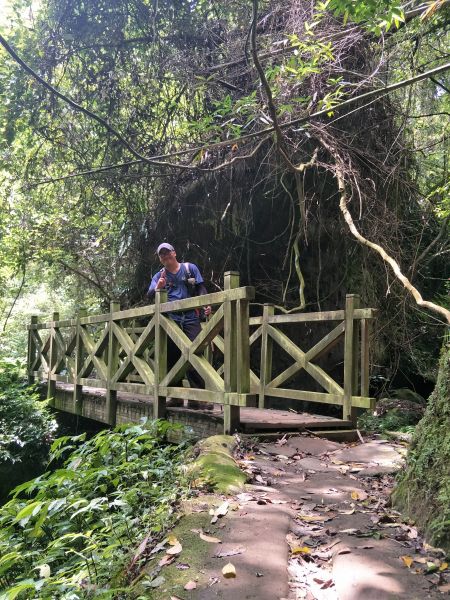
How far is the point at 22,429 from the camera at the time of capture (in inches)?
320

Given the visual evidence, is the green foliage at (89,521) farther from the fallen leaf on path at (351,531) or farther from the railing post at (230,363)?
the fallen leaf on path at (351,531)

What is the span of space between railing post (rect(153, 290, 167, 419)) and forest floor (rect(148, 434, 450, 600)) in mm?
2127

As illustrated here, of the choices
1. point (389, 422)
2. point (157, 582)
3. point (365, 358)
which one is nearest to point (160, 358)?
point (365, 358)

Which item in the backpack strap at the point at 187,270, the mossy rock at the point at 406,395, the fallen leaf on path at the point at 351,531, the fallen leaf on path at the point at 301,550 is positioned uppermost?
the backpack strap at the point at 187,270

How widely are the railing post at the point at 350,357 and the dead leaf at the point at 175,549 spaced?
3.40 meters

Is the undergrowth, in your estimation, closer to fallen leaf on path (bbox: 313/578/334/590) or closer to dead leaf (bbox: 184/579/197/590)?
dead leaf (bbox: 184/579/197/590)

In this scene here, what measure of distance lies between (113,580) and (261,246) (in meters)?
7.52

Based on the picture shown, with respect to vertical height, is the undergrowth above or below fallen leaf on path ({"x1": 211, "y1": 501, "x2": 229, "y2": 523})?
below

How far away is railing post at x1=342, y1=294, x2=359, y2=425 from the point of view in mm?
5648

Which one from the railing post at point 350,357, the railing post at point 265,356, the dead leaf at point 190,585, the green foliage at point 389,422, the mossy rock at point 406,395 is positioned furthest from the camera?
the mossy rock at point 406,395

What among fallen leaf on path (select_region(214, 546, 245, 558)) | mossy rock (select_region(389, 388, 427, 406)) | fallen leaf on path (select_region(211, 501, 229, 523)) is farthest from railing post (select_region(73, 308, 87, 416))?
fallen leaf on path (select_region(214, 546, 245, 558))

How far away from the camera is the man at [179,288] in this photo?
6125 millimetres

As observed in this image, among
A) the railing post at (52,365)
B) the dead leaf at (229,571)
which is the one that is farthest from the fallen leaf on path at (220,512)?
the railing post at (52,365)

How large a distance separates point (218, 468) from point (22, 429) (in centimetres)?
548
